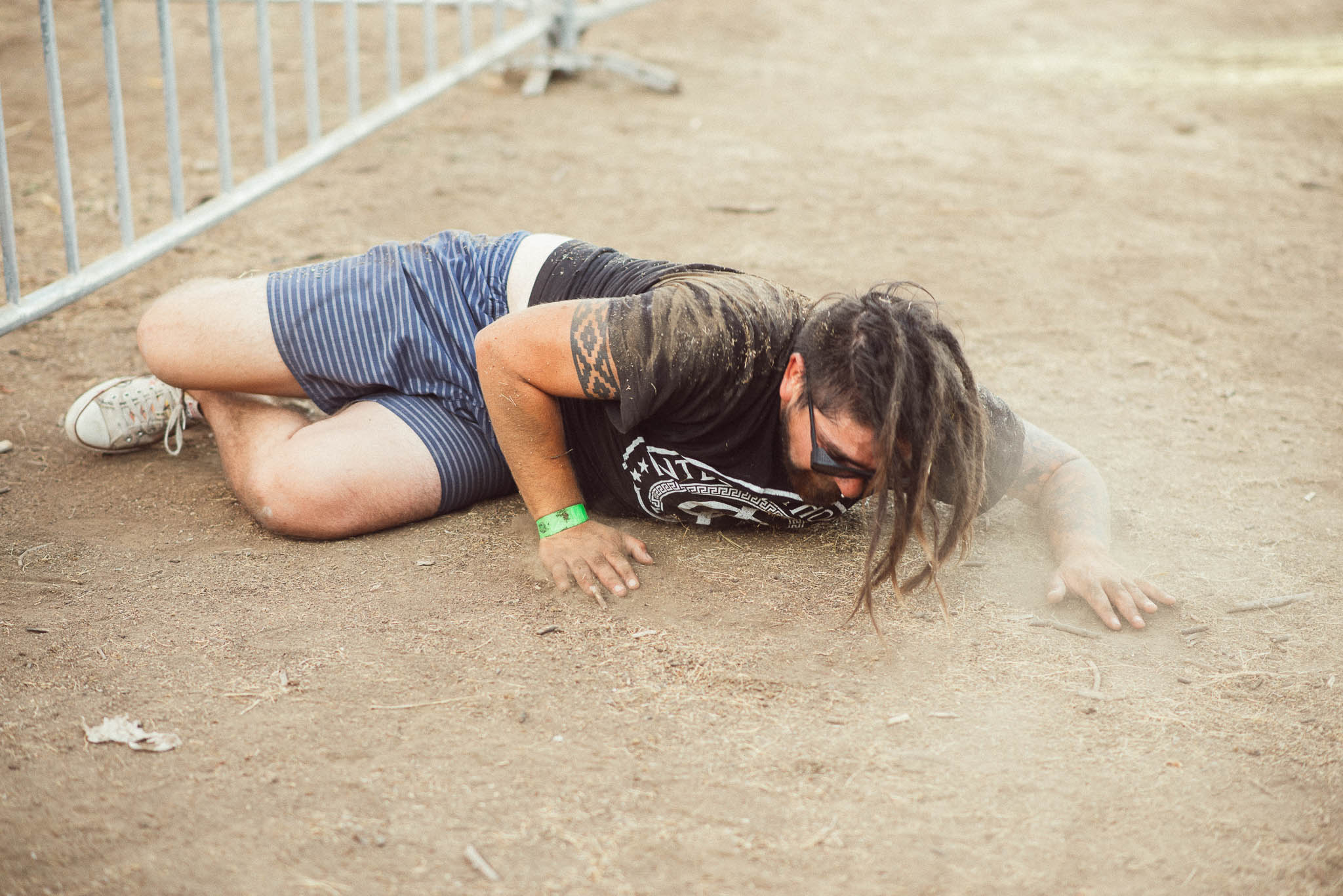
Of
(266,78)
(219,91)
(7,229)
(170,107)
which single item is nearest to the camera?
(7,229)

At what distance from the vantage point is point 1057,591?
233 cm

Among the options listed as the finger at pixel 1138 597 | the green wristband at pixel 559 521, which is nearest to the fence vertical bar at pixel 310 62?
the green wristband at pixel 559 521

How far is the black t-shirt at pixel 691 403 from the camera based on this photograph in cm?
211

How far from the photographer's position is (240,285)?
2703mm

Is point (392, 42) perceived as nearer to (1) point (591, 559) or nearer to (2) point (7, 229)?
(2) point (7, 229)

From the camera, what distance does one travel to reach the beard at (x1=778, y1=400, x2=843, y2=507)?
87.0 inches

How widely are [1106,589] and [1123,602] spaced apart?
0.04 m

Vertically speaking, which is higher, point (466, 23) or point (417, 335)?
point (466, 23)

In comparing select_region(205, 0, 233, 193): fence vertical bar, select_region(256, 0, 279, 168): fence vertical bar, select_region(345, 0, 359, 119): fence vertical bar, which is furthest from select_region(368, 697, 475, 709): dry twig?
select_region(345, 0, 359, 119): fence vertical bar

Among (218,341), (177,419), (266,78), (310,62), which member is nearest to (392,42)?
(310,62)

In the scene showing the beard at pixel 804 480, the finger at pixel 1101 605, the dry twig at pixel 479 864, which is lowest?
the dry twig at pixel 479 864

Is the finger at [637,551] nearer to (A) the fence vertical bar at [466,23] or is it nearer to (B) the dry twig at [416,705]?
(B) the dry twig at [416,705]

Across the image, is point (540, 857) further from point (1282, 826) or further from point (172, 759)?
point (1282, 826)

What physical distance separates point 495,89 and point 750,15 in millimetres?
2257
